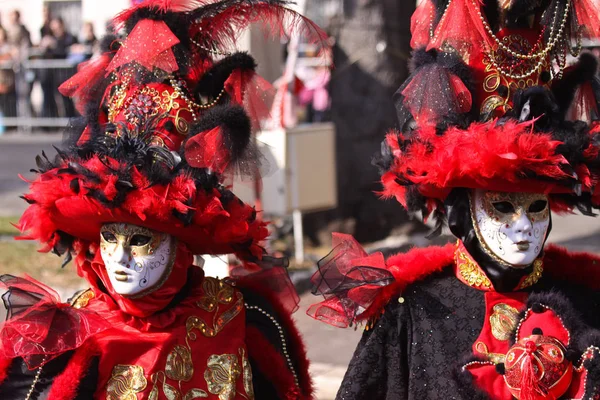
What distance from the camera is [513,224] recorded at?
3.68 m

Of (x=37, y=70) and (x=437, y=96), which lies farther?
(x=37, y=70)

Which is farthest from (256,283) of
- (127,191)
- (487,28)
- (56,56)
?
(56,56)

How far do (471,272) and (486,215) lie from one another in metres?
0.25

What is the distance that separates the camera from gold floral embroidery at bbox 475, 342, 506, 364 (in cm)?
376

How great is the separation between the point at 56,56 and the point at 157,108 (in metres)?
13.7

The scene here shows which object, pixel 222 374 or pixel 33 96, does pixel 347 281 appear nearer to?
pixel 222 374

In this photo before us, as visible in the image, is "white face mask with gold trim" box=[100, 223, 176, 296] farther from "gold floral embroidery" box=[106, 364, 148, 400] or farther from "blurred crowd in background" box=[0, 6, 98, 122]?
"blurred crowd in background" box=[0, 6, 98, 122]

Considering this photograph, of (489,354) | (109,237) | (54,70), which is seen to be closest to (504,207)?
(489,354)

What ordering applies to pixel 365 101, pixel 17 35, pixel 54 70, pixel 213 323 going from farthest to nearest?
pixel 17 35 → pixel 54 70 → pixel 365 101 → pixel 213 323

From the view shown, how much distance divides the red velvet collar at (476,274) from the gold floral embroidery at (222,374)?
907 mm

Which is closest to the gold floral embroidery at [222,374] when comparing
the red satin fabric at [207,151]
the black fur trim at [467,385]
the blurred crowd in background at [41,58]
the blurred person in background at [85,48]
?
the red satin fabric at [207,151]

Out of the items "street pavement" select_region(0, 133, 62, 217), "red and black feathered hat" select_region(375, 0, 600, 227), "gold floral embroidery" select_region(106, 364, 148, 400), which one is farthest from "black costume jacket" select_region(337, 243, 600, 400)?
"street pavement" select_region(0, 133, 62, 217)

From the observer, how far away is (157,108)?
12.8 feet

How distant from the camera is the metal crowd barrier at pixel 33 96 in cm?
1706
